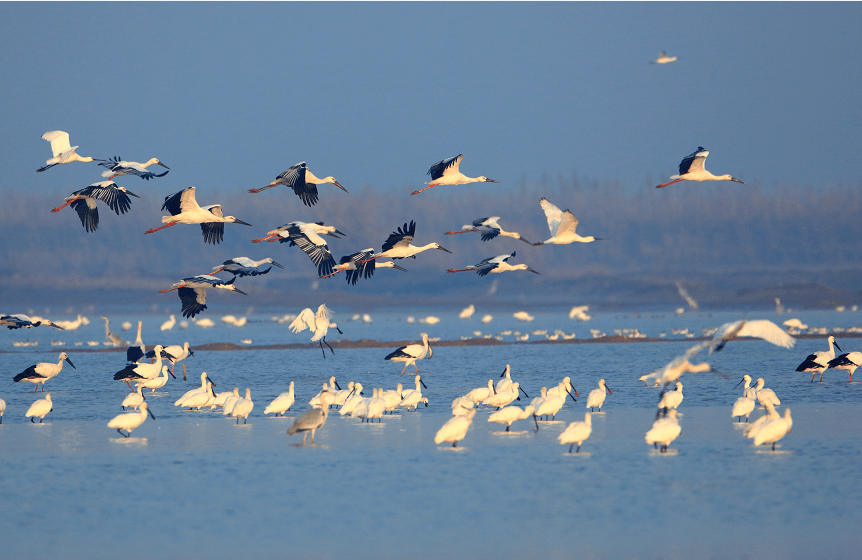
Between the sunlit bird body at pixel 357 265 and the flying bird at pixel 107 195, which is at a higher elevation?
the flying bird at pixel 107 195

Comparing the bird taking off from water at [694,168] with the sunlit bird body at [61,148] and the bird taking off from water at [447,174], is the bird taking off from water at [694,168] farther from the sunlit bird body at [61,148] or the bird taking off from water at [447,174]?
the sunlit bird body at [61,148]

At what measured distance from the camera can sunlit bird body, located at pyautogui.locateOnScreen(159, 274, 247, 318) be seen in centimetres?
1788

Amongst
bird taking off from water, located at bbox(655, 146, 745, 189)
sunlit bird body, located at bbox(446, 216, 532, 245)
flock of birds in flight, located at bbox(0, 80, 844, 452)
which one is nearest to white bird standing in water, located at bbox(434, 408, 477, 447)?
flock of birds in flight, located at bbox(0, 80, 844, 452)

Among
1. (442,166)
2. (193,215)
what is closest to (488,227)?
(442,166)

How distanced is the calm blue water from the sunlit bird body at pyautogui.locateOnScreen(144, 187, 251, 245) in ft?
11.5

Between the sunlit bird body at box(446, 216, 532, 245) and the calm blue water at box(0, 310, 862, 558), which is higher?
the sunlit bird body at box(446, 216, 532, 245)

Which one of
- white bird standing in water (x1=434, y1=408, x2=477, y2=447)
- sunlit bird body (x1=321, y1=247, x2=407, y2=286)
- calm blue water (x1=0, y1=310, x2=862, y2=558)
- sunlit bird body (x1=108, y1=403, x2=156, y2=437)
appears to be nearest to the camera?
calm blue water (x1=0, y1=310, x2=862, y2=558)

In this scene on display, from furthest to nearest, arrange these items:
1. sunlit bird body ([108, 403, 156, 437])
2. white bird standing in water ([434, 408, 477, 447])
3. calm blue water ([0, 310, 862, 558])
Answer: sunlit bird body ([108, 403, 156, 437]) < white bird standing in water ([434, 408, 477, 447]) < calm blue water ([0, 310, 862, 558])

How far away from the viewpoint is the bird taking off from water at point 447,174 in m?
17.3

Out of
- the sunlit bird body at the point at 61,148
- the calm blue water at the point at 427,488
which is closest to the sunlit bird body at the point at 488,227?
the calm blue water at the point at 427,488

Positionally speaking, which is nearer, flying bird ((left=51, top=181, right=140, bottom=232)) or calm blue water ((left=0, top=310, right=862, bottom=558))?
calm blue water ((left=0, top=310, right=862, bottom=558))

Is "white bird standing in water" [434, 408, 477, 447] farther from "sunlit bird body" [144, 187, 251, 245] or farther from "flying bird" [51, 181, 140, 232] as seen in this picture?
"flying bird" [51, 181, 140, 232]

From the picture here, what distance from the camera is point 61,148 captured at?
17828mm

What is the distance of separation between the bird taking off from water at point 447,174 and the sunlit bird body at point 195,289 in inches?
164
